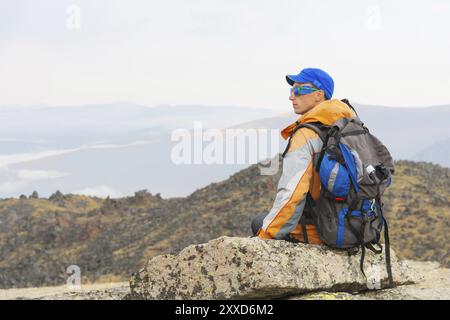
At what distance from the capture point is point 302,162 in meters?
7.85

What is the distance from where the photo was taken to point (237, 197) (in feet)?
125

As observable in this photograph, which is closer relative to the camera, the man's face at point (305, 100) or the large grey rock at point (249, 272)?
the large grey rock at point (249, 272)

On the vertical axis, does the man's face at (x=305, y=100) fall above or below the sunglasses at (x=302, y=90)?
below

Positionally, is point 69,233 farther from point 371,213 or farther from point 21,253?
point 371,213

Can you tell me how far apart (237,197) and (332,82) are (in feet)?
97.3

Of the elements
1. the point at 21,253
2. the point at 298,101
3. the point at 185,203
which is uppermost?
the point at 298,101

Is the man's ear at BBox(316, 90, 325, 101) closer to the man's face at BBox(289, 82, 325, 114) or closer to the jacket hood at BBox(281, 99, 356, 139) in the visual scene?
the man's face at BBox(289, 82, 325, 114)

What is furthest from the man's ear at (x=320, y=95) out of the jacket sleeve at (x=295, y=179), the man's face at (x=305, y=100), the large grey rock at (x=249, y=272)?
the large grey rock at (x=249, y=272)

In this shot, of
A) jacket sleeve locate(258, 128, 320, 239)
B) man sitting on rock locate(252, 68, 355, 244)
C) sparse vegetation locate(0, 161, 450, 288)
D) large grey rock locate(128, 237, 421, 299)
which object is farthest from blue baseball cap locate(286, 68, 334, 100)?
sparse vegetation locate(0, 161, 450, 288)

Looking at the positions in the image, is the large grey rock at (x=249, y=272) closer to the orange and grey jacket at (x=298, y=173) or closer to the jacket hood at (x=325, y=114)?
the orange and grey jacket at (x=298, y=173)

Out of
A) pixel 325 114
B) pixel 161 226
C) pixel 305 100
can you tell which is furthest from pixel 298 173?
pixel 161 226

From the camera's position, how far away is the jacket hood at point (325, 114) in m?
8.12

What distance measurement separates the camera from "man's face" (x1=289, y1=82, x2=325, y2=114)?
8398mm
